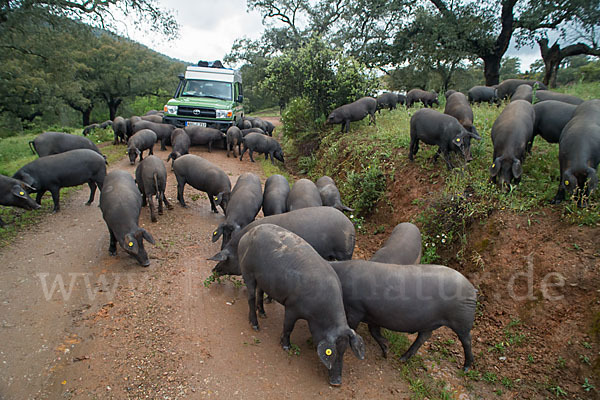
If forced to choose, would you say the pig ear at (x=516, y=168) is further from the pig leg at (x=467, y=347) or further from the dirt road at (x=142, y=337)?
the dirt road at (x=142, y=337)

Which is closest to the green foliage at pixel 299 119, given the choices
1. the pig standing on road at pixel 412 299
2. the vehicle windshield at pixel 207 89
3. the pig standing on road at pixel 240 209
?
the vehicle windshield at pixel 207 89

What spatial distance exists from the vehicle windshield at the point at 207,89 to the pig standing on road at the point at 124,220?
9.51 meters

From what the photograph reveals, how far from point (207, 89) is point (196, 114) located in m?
1.92

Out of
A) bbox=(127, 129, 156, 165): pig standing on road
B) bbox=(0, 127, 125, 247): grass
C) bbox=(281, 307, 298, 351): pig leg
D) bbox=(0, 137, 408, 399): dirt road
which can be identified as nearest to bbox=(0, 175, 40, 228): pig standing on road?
bbox=(0, 127, 125, 247): grass

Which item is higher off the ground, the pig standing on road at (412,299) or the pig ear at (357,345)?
the pig standing on road at (412,299)

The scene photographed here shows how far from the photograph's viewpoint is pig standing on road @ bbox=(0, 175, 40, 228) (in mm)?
6863

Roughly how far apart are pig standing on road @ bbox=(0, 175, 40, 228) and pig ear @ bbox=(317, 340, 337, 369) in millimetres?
6815

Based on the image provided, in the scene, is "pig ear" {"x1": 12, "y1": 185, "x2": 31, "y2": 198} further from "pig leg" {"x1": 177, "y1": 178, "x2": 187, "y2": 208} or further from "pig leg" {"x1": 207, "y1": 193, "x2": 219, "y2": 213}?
"pig leg" {"x1": 207, "y1": 193, "x2": 219, "y2": 213}

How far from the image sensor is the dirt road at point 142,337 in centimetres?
363

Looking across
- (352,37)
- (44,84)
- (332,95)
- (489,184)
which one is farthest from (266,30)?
(489,184)

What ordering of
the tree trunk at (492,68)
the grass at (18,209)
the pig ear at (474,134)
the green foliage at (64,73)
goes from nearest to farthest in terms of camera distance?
the grass at (18,209)
the pig ear at (474,134)
the green foliage at (64,73)
the tree trunk at (492,68)

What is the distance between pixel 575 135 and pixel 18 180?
1039 cm

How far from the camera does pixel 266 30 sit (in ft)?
108

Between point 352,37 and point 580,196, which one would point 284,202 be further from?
point 352,37
